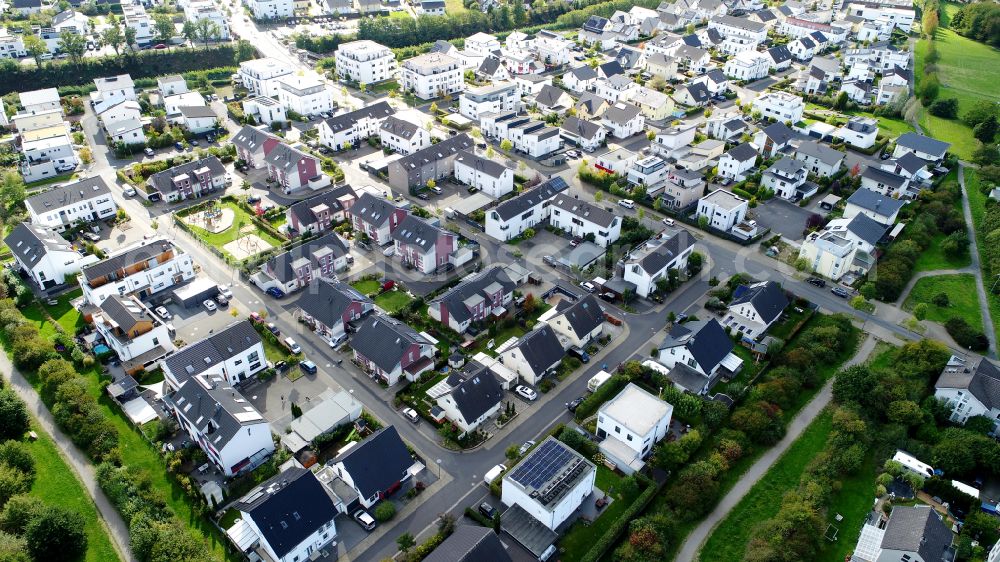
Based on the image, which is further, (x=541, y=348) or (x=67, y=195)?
(x=67, y=195)

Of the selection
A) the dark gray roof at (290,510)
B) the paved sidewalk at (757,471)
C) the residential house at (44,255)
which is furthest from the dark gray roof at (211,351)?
the paved sidewalk at (757,471)

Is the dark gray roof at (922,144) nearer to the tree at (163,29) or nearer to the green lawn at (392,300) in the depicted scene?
the green lawn at (392,300)

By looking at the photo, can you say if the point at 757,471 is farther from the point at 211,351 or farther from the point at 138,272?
the point at 138,272

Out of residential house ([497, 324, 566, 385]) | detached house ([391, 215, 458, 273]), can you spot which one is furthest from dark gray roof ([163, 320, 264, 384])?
residential house ([497, 324, 566, 385])

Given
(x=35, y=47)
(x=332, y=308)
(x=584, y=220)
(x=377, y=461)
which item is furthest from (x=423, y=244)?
(x=35, y=47)

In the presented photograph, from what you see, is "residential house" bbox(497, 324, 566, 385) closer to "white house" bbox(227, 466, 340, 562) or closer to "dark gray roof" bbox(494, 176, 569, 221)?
"white house" bbox(227, 466, 340, 562)

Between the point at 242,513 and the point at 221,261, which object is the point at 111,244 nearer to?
the point at 221,261

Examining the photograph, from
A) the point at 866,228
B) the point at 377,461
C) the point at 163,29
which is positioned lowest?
the point at 377,461
